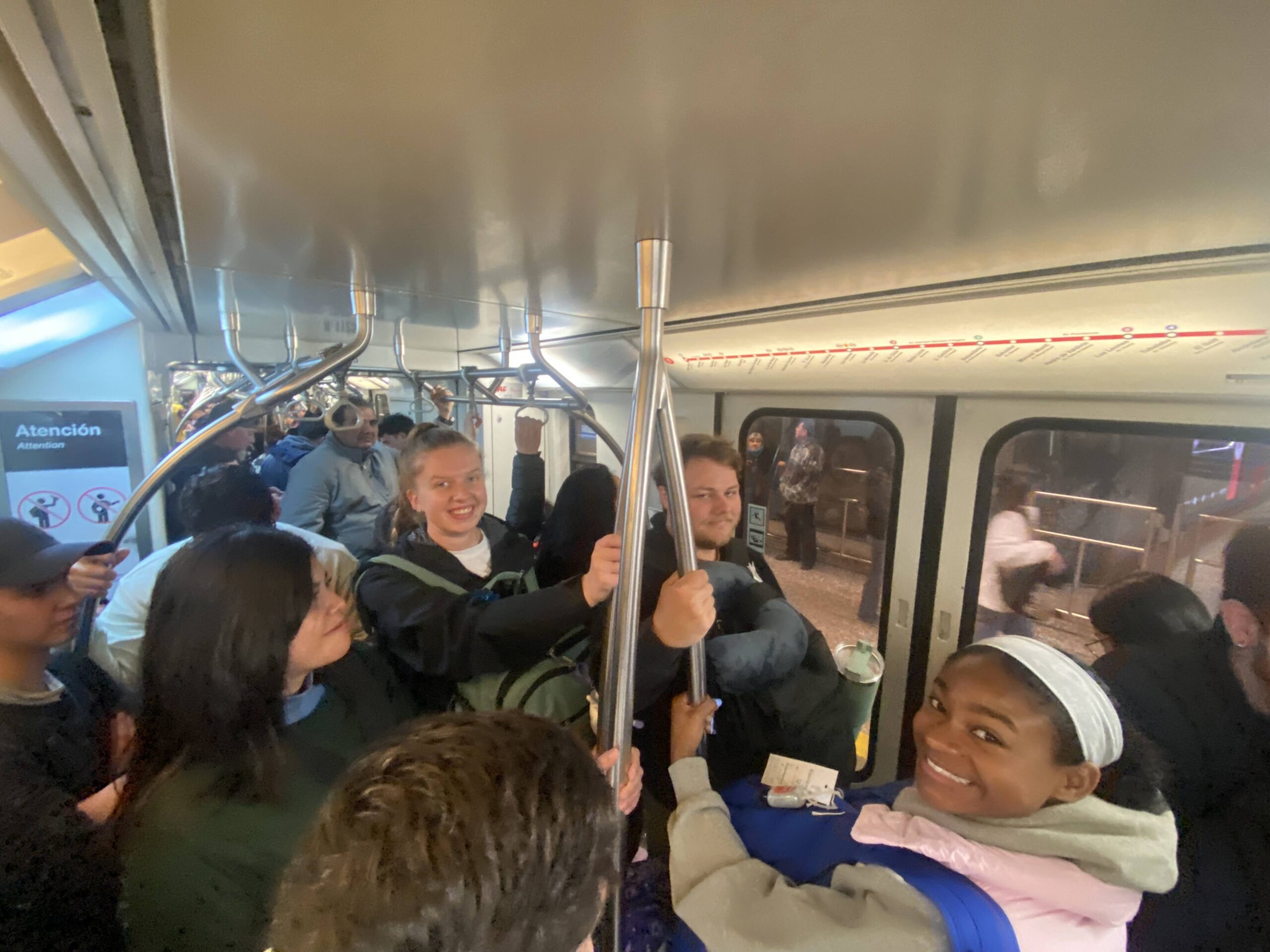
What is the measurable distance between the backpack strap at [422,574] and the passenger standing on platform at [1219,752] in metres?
1.81

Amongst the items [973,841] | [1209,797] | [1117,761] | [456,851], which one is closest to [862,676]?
[1209,797]

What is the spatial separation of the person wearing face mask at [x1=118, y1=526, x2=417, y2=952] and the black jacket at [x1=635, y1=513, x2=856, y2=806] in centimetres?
69

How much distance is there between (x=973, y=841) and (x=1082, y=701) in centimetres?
33

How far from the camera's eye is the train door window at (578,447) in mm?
4738

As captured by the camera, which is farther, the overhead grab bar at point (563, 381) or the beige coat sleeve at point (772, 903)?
the overhead grab bar at point (563, 381)

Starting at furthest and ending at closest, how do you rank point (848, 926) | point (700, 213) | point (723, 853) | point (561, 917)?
1. point (723, 853)
2. point (848, 926)
3. point (700, 213)
4. point (561, 917)

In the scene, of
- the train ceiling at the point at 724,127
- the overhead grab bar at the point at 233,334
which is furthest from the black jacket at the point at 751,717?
the overhead grab bar at the point at 233,334

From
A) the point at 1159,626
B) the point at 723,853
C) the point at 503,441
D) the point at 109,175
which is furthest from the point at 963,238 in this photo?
the point at 503,441

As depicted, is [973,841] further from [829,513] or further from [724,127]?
[829,513]

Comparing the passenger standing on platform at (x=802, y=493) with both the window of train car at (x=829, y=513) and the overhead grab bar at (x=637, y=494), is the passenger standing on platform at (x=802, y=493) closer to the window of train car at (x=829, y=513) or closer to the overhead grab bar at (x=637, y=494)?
the window of train car at (x=829, y=513)

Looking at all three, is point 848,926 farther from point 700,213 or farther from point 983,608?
point 983,608

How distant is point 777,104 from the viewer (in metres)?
0.47

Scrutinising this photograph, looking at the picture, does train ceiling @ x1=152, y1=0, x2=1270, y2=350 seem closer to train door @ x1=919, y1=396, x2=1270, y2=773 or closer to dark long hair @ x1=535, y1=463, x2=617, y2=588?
train door @ x1=919, y1=396, x2=1270, y2=773

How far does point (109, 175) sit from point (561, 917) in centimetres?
123
